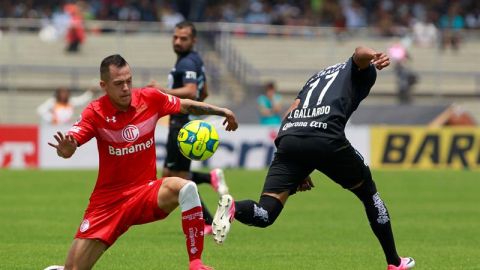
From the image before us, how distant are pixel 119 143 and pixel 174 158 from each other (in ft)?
17.4

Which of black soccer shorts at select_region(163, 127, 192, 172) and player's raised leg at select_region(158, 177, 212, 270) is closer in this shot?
player's raised leg at select_region(158, 177, 212, 270)

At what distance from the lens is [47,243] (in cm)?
1311

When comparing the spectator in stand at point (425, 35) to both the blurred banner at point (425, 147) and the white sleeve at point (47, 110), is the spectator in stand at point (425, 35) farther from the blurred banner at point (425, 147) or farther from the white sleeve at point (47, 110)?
the white sleeve at point (47, 110)

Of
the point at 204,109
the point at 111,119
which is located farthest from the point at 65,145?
the point at 204,109

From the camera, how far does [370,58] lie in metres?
9.81

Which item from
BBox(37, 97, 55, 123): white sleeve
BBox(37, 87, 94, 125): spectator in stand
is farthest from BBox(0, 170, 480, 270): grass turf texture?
BBox(37, 97, 55, 123): white sleeve

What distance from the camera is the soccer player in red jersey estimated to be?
9.28m

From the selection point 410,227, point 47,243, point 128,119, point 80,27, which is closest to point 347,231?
point 410,227

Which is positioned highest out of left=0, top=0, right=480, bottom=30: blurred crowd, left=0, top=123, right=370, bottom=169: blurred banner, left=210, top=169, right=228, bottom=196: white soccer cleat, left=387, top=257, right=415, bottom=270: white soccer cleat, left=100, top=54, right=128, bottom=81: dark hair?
left=100, top=54, right=128, bottom=81: dark hair

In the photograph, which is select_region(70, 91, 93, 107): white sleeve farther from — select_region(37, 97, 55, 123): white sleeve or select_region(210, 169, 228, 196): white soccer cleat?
select_region(210, 169, 228, 196): white soccer cleat

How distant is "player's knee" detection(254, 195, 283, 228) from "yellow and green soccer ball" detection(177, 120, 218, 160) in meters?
0.73

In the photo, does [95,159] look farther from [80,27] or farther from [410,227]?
[410,227]

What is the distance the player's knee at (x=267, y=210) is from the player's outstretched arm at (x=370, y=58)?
147cm

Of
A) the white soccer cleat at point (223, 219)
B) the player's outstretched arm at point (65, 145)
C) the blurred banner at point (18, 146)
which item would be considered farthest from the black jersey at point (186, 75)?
the blurred banner at point (18, 146)
